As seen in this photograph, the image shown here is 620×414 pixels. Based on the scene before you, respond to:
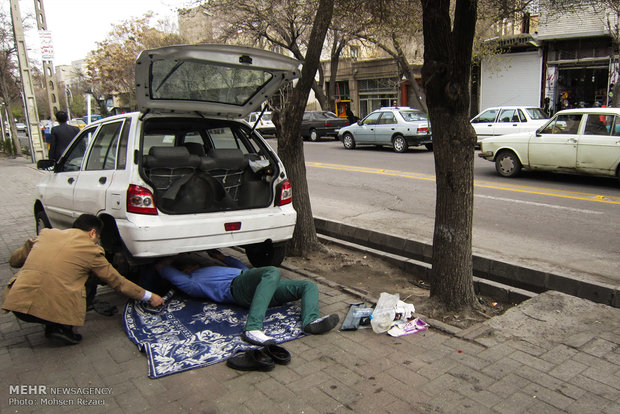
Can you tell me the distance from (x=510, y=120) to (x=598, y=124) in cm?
694

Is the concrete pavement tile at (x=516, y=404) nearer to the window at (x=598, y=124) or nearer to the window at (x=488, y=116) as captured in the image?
the window at (x=598, y=124)

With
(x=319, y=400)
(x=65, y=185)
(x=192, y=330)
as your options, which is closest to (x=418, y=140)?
(x=65, y=185)

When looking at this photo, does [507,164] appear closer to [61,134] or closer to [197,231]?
[197,231]

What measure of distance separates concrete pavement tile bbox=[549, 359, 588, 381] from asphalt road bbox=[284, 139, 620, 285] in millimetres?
2271

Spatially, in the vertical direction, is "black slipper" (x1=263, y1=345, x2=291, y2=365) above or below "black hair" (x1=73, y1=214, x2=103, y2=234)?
below

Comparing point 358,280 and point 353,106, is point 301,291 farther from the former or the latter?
point 353,106

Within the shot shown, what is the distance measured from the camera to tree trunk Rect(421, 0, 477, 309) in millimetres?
4023

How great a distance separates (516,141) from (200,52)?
30.8 feet

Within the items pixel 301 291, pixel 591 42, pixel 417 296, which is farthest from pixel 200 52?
pixel 591 42

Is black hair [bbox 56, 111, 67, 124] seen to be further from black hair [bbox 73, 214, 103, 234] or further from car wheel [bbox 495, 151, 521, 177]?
car wheel [bbox 495, 151, 521, 177]

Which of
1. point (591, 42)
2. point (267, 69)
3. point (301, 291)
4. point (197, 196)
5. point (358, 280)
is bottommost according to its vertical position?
point (358, 280)

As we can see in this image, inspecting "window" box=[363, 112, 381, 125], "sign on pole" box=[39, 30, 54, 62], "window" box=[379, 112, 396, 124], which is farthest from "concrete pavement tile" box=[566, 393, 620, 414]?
"sign on pole" box=[39, 30, 54, 62]

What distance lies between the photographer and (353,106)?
35.5m

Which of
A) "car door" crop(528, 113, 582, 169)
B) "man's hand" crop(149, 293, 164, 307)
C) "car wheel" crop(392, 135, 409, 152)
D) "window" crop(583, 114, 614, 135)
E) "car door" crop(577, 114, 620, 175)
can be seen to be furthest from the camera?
"car wheel" crop(392, 135, 409, 152)
